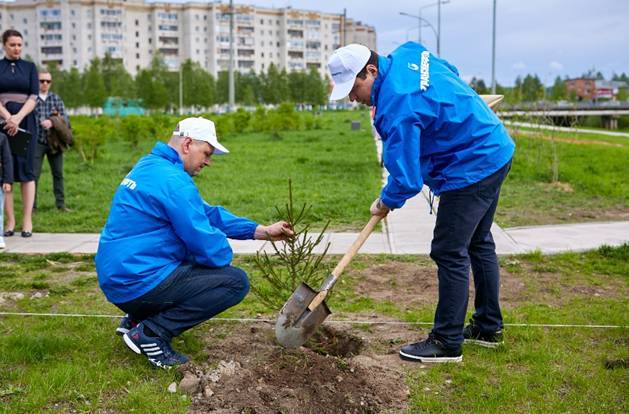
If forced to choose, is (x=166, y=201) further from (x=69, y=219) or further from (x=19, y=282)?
(x=69, y=219)

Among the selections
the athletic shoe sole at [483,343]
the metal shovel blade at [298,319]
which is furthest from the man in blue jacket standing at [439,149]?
the metal shovel blade at [298,319]

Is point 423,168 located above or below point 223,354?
above

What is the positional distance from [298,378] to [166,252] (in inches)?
39.3

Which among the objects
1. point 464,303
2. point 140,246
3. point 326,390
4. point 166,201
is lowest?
point 326,390

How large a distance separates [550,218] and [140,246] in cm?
652

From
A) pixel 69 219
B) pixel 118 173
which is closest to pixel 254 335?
pixel 69 219

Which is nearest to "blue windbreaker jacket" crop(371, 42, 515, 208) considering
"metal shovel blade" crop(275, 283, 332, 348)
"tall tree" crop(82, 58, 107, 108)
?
"metal shovel blade" crop(275, 283, 332, 348)

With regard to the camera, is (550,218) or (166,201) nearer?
(166,201)

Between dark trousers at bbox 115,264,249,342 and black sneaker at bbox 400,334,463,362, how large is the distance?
3.58 ft

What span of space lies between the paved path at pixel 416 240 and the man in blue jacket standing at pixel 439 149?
9.75ft

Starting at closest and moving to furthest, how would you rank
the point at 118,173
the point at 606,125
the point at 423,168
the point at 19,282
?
1. the point at 423,168
2. the point at 19,282
3. the point at 118,173
4. the point at 606,125

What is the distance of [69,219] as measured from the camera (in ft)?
29.9

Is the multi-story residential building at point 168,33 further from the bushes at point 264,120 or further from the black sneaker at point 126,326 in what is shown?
the black sneaker at point 126,326

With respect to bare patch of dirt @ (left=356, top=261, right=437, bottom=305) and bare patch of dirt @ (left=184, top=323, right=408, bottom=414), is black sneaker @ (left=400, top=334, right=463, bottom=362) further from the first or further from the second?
bare patch of dirt @ (left=356, top=261, right=437, bottom=305)
